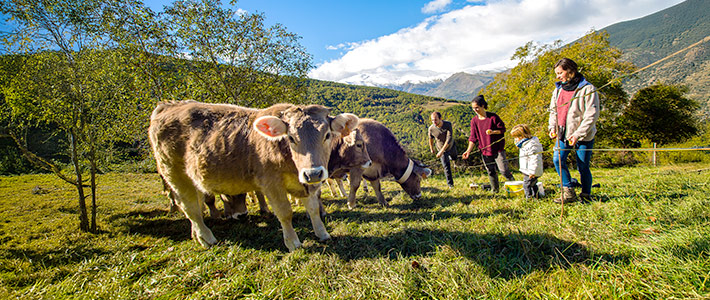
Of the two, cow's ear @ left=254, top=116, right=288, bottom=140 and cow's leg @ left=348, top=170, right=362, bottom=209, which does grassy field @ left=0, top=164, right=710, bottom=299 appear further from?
cow's ear @ left=254, top=116, right=288, bottom=140

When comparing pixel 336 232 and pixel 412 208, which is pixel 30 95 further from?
Answer: pixel 412 208

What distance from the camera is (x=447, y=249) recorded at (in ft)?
10.8

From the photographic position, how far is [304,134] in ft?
11.9

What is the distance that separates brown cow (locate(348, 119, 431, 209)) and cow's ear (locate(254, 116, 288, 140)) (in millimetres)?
3312

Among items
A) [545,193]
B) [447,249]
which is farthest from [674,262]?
[545,193]

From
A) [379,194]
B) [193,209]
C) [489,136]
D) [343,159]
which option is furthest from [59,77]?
[489,136]

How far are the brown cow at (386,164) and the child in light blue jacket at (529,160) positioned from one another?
7.99ft

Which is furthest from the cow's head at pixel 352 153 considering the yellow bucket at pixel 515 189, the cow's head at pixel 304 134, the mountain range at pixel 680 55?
the mountain range at pixel 680 55

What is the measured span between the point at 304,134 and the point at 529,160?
504 cm

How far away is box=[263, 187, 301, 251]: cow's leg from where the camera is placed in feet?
13.4

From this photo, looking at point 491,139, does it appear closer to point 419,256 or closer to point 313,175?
point 419,256

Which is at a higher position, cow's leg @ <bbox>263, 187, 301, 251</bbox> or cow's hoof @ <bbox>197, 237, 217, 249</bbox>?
cow's leg @ <bbox>263, 187, 301, 251</bbox>

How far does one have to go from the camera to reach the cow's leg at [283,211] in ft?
13.4

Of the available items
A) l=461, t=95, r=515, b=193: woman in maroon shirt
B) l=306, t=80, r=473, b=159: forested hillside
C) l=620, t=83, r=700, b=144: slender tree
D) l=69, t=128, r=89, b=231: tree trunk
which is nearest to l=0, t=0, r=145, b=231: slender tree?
l=69, t=128, r=89, b=231: tree trunk
